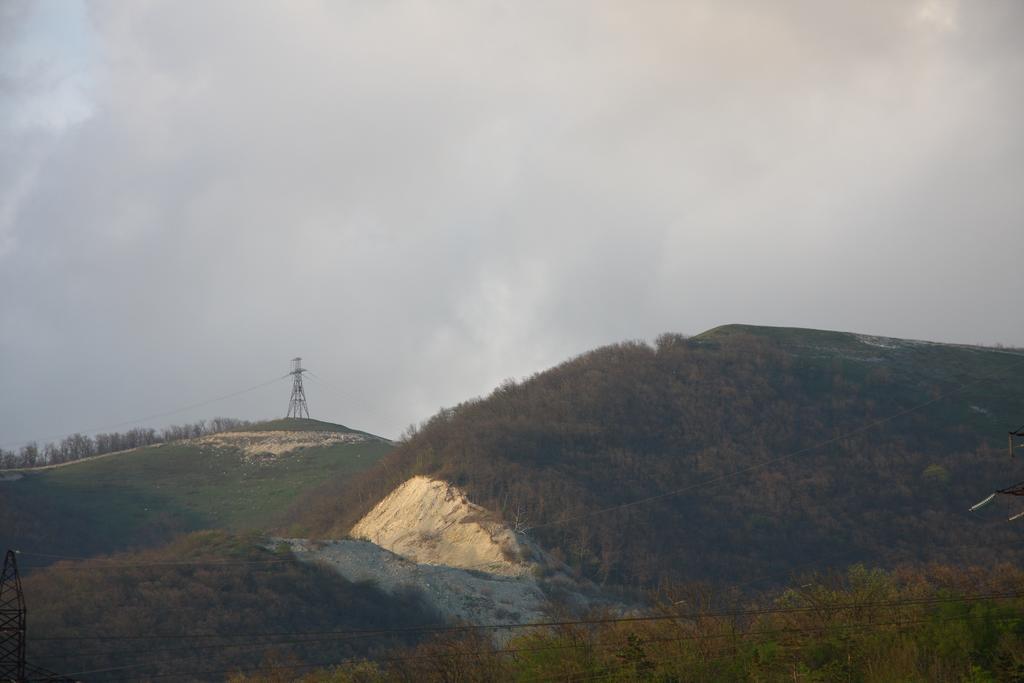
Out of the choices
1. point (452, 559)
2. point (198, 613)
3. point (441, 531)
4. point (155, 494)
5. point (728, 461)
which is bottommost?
point (198, 613)

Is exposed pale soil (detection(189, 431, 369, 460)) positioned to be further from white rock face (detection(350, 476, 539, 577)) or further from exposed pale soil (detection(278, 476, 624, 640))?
exposed pale soil (detection(278, 476, 624, 640))

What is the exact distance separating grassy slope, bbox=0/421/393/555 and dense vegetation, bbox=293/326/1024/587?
1509 centimetres

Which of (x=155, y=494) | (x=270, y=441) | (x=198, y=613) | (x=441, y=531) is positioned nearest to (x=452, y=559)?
(x=441, y=531)

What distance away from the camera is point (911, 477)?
10700 centimetres

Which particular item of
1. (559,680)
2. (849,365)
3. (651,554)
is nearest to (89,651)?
(559,680)

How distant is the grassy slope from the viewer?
107 m

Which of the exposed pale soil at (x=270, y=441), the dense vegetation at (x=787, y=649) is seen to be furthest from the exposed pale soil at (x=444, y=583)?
the exposed pale soil at (x=270, y=441)

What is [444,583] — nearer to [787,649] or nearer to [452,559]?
[452,559]

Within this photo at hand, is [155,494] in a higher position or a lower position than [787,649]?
higher

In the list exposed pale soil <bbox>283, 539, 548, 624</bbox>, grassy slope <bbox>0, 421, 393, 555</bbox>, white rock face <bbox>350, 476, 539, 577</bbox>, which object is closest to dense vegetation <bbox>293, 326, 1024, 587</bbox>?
white rock face <bbox>350, 476, 539, 577</bbox>

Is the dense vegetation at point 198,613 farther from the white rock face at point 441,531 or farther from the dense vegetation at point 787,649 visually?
the dense vegetation at point 787,649

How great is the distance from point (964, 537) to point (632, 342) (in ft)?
182

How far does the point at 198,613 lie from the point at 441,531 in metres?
28.9

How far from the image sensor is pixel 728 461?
360 ft
